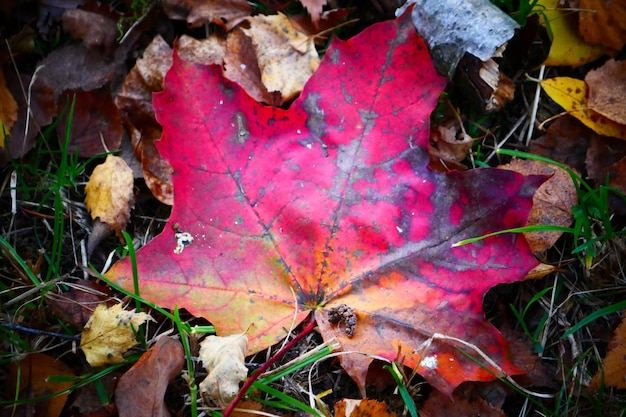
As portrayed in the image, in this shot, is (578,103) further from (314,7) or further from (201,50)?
(201,50)

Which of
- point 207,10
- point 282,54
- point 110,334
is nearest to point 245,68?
point 282,54

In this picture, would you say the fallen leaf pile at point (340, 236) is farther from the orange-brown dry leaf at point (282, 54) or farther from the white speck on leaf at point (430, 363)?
the orange-brown dry leaf at point (282, 54)

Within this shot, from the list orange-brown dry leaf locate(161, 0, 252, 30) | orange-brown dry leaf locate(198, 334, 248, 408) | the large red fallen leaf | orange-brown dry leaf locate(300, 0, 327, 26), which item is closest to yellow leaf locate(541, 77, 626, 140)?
the large red fallen leaf

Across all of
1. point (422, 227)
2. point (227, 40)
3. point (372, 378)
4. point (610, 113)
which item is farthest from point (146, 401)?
point (610, 113)

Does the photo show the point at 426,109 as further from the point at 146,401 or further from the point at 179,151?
the point at 146,401

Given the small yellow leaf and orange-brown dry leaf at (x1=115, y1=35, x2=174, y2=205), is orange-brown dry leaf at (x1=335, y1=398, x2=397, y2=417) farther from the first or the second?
orange-brown dry leaf at (x1=115, y1=35, x2=174, y2=205)

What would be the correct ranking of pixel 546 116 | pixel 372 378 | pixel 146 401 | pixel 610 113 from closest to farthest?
pixel 146 401 → pixel 372 378 → pixel 610 113 → pixel 546 116
